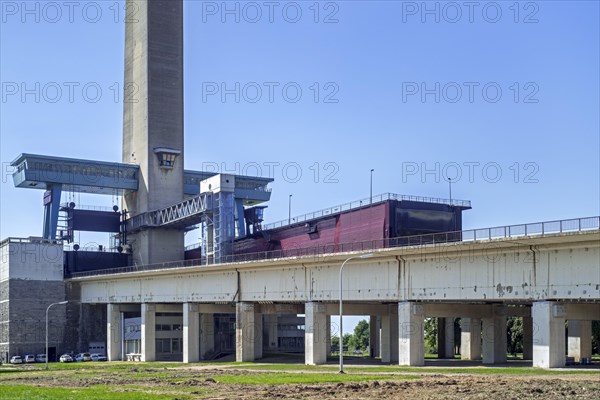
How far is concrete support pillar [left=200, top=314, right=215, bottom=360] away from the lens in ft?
334

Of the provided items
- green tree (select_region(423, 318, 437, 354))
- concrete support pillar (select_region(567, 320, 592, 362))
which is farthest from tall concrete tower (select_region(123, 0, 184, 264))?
concrete support pillar (select_region(567, 320, 592, 362))

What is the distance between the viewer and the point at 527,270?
58531mm

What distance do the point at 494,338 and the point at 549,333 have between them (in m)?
22.3

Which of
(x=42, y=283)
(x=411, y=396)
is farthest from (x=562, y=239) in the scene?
(x=42, y=283)

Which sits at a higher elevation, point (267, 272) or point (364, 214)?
point (364, 214)

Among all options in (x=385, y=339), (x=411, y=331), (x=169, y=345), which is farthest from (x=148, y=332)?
(x=411, y=331)

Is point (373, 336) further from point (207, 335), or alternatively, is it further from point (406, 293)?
point (406, 293)

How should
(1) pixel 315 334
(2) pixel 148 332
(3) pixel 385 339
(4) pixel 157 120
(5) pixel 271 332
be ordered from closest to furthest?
1. (1) pixel 315 334
2. (3) pixel 385 339
3. (2) pixel 148 332
4. (5) pixel 271 332
5. (4) pixel 157 120

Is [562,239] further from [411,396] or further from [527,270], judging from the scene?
[411,396]

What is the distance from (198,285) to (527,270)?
43.7 metres

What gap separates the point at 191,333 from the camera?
9394 centimetres

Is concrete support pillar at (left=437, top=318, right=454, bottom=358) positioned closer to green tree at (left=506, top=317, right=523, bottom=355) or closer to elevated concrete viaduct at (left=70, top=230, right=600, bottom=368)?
elevated concrete viaduct at (left=70, top=230, right=600, bottom=368)

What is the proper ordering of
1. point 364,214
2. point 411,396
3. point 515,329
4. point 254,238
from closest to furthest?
point 411,396, point 364,214, point 254,238, point 515,329

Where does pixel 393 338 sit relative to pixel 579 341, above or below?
below
